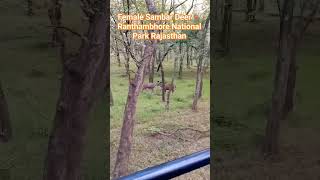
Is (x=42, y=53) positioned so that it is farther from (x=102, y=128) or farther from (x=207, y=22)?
(x=207, y=22)

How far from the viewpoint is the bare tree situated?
8.38 feet

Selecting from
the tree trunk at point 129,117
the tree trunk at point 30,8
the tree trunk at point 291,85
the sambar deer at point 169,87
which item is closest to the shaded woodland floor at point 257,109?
the tree trunk at point 291,85

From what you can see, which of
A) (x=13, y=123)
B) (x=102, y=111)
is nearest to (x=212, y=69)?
(x=102, y=111)

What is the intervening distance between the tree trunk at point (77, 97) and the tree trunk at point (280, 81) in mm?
973

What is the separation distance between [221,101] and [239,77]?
164 mm

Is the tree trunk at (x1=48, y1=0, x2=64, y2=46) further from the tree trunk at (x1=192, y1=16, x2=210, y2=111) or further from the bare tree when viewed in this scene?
the bare tree

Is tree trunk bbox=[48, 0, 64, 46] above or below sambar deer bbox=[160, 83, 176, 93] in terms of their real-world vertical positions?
above

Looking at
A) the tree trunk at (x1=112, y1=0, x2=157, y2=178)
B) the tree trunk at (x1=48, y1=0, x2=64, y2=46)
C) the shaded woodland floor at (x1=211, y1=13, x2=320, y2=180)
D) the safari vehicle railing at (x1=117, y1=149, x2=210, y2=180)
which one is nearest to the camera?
the safari vehicle railing at (x1=117, y1=149, x2=210, y2=180)

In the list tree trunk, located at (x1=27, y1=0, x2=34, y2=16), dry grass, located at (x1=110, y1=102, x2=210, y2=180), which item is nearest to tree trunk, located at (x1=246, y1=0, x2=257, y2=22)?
dry grass, located at (x1=110, y1=102, x2=210, y2=180)

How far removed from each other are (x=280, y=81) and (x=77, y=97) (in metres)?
1.13

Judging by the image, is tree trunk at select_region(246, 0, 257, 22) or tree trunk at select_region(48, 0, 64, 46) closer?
tree trunk at select_region(48, 0, 64, 46)

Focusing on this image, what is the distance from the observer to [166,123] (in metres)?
2.49

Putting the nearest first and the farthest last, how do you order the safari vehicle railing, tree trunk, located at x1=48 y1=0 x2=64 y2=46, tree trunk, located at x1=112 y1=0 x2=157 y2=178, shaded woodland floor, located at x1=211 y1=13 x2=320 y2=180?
the safari vehicle railing < tree trunk, located at x1=48 y1=0 x2=64 y2=46 < tree trunk, located at x1=112 y1=0 x2=157 y2=178 < shaded woodland floor, located at x1=211 y1=13 x2=320 y2=180

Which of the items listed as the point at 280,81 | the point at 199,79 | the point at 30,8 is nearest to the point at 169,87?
the point at 199,79
